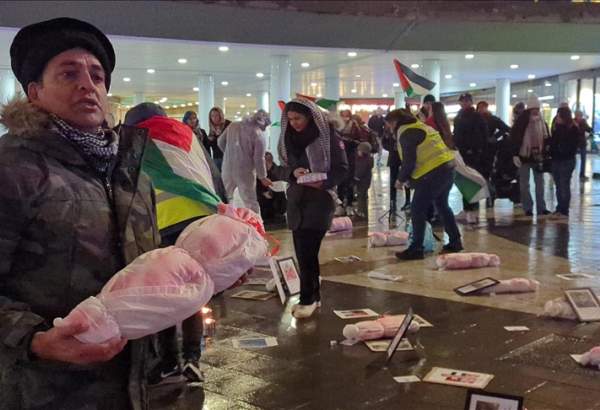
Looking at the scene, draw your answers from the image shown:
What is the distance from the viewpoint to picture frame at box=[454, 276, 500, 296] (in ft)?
22.1

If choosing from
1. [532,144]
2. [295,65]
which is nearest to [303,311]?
[532,144]

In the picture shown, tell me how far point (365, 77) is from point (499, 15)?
9830 mm

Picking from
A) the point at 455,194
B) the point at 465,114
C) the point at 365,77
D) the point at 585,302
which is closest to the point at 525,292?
the point at 585,302

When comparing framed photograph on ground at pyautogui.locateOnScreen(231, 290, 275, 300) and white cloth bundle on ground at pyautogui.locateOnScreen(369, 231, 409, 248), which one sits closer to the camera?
framed photograph on ground at pyautogui.locateOnScreen(231, 290, 275, 300)

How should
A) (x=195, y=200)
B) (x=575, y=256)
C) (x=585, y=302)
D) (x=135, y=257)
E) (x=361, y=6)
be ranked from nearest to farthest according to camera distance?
(x=135, y=257) < (x=195, y=200) < (x=585, y=302) < (x=575, y=256) < (x=361, y=6)

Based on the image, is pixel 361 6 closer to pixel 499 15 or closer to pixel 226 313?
pixel 499 15

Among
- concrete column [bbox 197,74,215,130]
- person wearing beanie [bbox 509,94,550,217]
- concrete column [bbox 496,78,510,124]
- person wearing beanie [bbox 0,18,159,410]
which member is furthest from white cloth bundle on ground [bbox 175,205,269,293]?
concrete column [bbox 496,78,510,124]

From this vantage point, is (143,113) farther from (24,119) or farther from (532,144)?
(532,144)

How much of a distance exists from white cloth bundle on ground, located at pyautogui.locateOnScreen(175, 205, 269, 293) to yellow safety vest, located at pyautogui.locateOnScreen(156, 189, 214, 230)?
1811 millimetres

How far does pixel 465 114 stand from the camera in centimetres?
1186

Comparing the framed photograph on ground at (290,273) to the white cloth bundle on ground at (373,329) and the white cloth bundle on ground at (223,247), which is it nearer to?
the white cloth bundle on ground at (373,329)

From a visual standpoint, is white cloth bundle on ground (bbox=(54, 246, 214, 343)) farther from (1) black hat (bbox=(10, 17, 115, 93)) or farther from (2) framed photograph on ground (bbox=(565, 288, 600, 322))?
(2) framed photograph on ground (bbox=(565, 288, 600, 322))

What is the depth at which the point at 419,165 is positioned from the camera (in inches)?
332

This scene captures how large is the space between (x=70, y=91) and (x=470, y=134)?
422 inches
